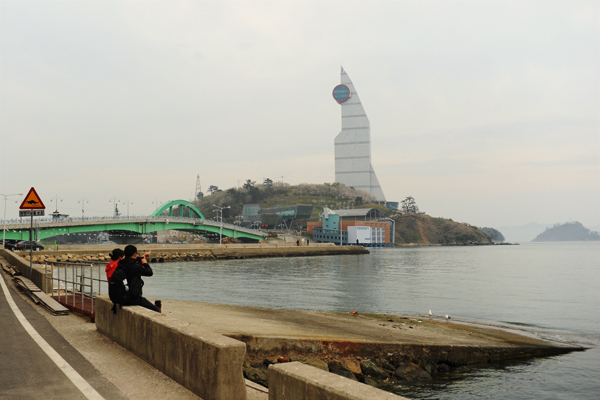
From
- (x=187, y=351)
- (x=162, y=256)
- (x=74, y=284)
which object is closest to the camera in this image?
(x=187, y=351)

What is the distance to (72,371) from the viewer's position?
25.1 feet

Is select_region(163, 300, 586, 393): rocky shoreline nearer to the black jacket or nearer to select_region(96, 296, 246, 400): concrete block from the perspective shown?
the black jacket

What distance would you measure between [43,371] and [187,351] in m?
2.91

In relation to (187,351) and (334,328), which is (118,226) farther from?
(187,351)

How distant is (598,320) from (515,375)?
16.3m

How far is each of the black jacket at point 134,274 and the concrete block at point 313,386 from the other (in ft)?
16.7

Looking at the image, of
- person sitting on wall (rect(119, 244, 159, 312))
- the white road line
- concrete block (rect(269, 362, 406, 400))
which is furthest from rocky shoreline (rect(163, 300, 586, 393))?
concrete block (rect(269, 362, 406, 400))

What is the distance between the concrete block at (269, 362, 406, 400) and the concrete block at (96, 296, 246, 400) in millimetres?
880

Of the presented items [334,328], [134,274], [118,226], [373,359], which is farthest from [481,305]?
[118,226]

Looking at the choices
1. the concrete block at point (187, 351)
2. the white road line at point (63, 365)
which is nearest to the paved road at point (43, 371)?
the white road line at point (63, 365)

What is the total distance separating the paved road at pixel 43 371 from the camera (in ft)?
21.6

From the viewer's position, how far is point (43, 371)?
303 inches

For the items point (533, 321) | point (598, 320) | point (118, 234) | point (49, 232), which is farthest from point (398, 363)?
point (118, 234)

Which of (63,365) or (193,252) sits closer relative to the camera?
(63,365)
